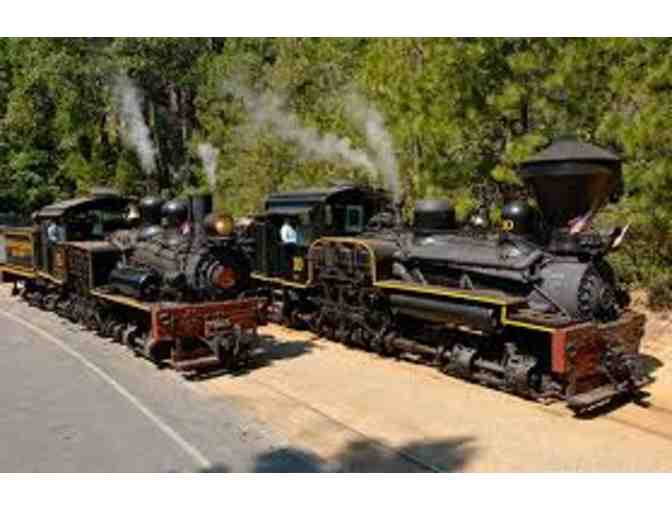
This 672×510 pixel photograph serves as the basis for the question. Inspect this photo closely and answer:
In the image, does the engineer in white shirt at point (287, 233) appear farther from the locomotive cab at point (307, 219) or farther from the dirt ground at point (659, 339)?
the dirt ground at point (659, 339)

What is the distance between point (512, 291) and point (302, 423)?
3.73 metres

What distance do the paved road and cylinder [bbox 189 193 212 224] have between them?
2693 millimetres

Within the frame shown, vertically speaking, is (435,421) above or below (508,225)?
below

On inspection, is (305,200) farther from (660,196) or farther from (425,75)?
(660,196)

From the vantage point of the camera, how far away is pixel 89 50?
34875mm

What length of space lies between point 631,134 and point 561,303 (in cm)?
427

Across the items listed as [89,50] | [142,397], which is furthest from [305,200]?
[89,50]

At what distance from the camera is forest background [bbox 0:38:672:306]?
1491cm

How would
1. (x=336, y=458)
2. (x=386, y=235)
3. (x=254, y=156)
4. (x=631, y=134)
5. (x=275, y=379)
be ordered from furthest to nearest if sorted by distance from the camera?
1. (x=254, y=156)
2. (x=386, y=235)
3. (x=631, y=134)
4. (x=275, y=379)
5. (x=336, y=458)

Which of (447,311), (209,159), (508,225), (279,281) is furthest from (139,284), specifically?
(209,159)

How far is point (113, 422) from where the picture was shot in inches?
408

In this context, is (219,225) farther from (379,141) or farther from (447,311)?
(379,141)

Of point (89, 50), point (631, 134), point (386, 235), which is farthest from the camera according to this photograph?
point (89, 50)

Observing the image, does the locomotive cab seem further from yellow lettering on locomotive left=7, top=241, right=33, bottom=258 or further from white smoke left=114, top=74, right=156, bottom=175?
white smoke left=114, top=74, right=156, bottom=175
